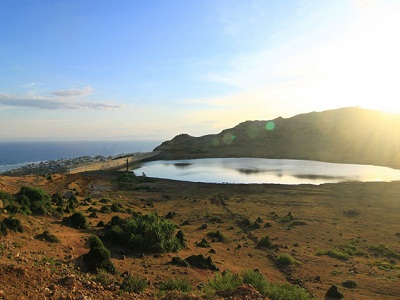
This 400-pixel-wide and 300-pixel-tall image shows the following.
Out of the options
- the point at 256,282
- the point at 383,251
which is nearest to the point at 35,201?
the point at 256,282

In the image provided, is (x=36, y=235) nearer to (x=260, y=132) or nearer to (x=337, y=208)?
(x=337, y=208)

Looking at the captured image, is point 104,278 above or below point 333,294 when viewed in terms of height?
above

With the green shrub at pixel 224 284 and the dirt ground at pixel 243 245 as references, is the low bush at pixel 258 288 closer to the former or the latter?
→ the green shrub at pixel 224 284

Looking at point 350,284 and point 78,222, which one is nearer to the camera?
point 350,284

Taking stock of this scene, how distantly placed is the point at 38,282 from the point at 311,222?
74.6ft

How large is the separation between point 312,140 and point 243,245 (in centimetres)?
11881

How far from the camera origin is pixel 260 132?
14475 centimetres

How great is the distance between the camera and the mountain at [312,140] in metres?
102

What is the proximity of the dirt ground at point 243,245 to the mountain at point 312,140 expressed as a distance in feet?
198

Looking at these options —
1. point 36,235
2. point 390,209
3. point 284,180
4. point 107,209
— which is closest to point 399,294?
point 36,235

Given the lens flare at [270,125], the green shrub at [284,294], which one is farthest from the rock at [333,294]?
the lens flare at [270,125]

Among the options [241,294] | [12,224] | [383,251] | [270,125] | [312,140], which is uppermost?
[270,125]

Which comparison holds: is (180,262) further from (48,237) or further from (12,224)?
(12,224)

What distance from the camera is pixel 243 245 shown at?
1919 cm
